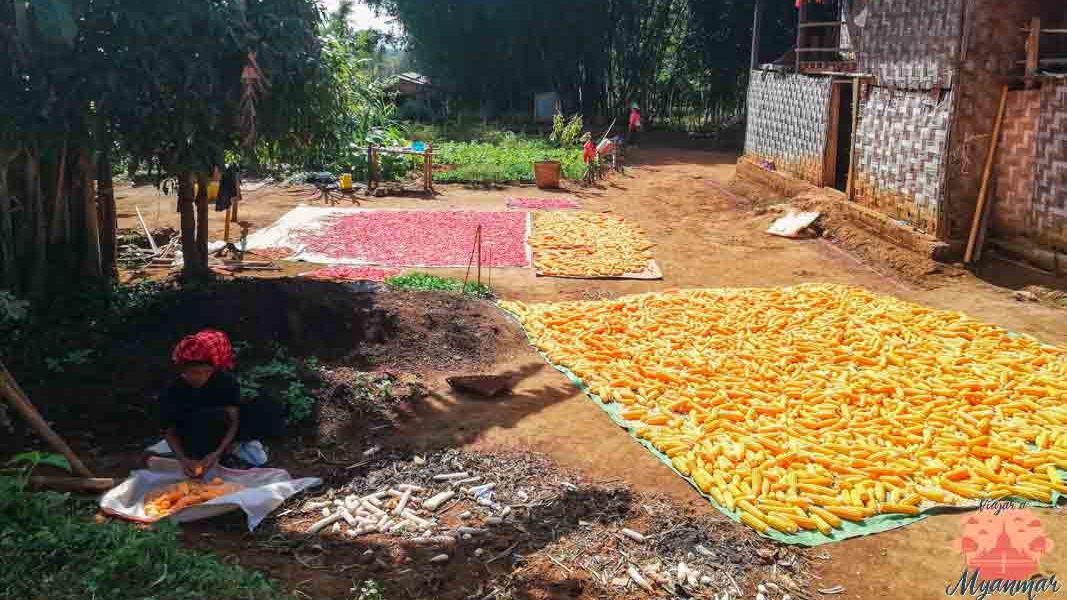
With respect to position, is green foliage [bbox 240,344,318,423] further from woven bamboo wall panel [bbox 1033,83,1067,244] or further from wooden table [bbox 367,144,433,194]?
wooden table [bbox 367,144,433,194]

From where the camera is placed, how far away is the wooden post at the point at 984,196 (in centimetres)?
991

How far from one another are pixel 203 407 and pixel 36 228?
3.66 metres

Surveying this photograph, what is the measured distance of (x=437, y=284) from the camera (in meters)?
Answer: 9.17

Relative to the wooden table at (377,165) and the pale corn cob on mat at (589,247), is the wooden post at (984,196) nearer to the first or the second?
the pale corn cob on mat at (589,247)

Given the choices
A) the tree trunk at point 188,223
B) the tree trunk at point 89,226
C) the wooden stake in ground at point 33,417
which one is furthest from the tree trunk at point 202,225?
the wooden stake in ground at point 33,417

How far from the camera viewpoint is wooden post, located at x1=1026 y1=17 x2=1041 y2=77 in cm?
943

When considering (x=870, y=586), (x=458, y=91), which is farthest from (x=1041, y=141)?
(x=458, y=91)

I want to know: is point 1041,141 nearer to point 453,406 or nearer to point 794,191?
point 794,191

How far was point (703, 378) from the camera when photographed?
634 centimetres

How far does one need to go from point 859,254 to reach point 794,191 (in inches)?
140

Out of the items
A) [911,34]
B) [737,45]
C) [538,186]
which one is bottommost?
[538,186]

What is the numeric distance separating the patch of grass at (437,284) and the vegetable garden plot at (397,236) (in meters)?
1.04

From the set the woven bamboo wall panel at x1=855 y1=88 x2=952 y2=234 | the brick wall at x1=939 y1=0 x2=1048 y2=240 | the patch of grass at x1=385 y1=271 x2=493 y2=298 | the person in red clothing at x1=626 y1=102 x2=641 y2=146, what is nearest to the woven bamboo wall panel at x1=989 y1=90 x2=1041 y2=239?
the brick wall at x1=939 y1=0 x2=1048 y2=240
